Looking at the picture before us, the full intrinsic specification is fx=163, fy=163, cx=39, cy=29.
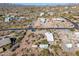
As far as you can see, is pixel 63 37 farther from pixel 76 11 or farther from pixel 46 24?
pixel 76 11

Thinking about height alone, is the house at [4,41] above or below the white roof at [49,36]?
below

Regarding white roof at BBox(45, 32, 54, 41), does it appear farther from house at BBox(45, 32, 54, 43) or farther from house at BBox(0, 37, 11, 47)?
house at BBox(0, 37, 11, 47)

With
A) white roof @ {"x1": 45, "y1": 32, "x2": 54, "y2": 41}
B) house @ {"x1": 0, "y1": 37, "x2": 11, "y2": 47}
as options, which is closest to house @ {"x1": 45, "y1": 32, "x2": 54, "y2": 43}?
white roof @ {"x1": 45, "y1": 32, "x2": 54, "y2": 41}

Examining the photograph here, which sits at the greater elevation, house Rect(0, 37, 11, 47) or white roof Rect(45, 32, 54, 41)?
white roof Rect(45, 32, 54, 41)

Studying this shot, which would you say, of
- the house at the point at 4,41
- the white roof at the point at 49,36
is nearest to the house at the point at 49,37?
the white roof at the point at 49,36

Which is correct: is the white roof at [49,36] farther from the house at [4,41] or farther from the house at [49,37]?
the house at [4,41]

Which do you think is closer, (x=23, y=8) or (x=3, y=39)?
(x=3, y=39)

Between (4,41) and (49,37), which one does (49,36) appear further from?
(4,41)

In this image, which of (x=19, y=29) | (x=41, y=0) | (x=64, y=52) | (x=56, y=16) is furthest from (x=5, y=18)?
(x=64, y=52)

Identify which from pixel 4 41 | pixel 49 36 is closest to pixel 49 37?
pixel 49 36

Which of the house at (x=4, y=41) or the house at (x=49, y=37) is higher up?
the house at (x=49, y=37)

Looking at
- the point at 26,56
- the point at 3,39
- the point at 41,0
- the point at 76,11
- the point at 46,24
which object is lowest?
the point at 26,56
